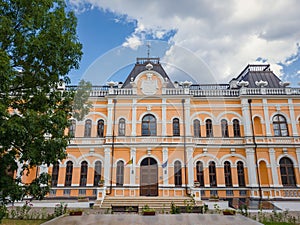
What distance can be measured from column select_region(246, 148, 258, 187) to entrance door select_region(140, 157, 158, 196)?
7.34m

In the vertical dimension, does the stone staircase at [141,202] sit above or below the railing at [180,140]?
below

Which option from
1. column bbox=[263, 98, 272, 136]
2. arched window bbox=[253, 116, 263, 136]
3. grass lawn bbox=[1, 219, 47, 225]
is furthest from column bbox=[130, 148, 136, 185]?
column bbox=[263, 98, 272, 136]

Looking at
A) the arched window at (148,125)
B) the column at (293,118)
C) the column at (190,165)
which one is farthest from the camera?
the column at (293,118)

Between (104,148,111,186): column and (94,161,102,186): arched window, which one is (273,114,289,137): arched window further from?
Result: (94,161,102,186): arched window

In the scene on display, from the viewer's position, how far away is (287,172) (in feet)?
60.4

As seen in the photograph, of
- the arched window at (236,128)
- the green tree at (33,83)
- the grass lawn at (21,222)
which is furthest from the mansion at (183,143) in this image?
the green tree at (33,83)

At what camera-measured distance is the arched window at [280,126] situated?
63.8ft

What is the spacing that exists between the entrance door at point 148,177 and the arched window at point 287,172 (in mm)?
9952

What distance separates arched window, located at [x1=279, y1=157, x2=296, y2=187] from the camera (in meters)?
18.1

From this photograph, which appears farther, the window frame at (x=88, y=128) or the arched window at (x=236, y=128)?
the arched window at (x=236, y=128)

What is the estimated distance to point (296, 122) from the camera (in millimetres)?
19422

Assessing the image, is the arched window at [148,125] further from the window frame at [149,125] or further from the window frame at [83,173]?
the window frame at [83,173]

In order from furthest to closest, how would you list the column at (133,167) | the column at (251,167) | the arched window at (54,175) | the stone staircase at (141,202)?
the arched window at (54,175) < the column at (251,167) < the column at (133,167) < the stone staircase at (141,202)

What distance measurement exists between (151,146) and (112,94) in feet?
17.6
